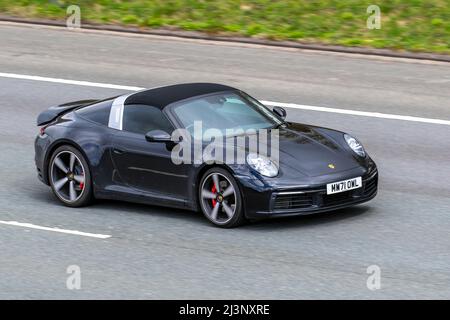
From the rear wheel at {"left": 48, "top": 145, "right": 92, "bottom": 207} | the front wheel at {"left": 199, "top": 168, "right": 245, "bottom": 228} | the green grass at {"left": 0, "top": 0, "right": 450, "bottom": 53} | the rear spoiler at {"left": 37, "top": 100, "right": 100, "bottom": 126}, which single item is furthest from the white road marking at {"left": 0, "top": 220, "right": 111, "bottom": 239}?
the green grass at {"left": 0, "top": 0, "right": 450, "bottom": 53}

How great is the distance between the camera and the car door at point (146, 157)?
40.2ft

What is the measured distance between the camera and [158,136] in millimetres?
12234

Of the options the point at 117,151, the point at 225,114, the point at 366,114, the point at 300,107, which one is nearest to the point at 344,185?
the point at 225,114

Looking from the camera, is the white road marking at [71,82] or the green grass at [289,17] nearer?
the white road marking at [71,82]

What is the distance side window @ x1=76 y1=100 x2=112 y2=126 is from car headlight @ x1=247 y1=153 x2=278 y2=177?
2.07m

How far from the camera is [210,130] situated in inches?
489

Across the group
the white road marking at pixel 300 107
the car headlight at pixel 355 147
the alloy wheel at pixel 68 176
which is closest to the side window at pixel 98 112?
the alloy wheel at pixel 68 176

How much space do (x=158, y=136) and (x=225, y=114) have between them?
0.91 m

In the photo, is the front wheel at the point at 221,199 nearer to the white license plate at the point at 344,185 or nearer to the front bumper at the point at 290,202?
the front bumper at the point at 290,202

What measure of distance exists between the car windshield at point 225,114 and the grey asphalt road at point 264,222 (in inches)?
40.4

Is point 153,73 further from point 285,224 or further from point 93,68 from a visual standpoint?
point 285,224

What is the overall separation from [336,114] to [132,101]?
4.64 metres

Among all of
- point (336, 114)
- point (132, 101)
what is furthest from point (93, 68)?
point (132, 101)

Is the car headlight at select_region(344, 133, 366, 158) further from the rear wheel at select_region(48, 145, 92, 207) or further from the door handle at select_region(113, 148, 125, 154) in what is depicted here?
the rear wheel at select_region(48, 145, 92, 207)
